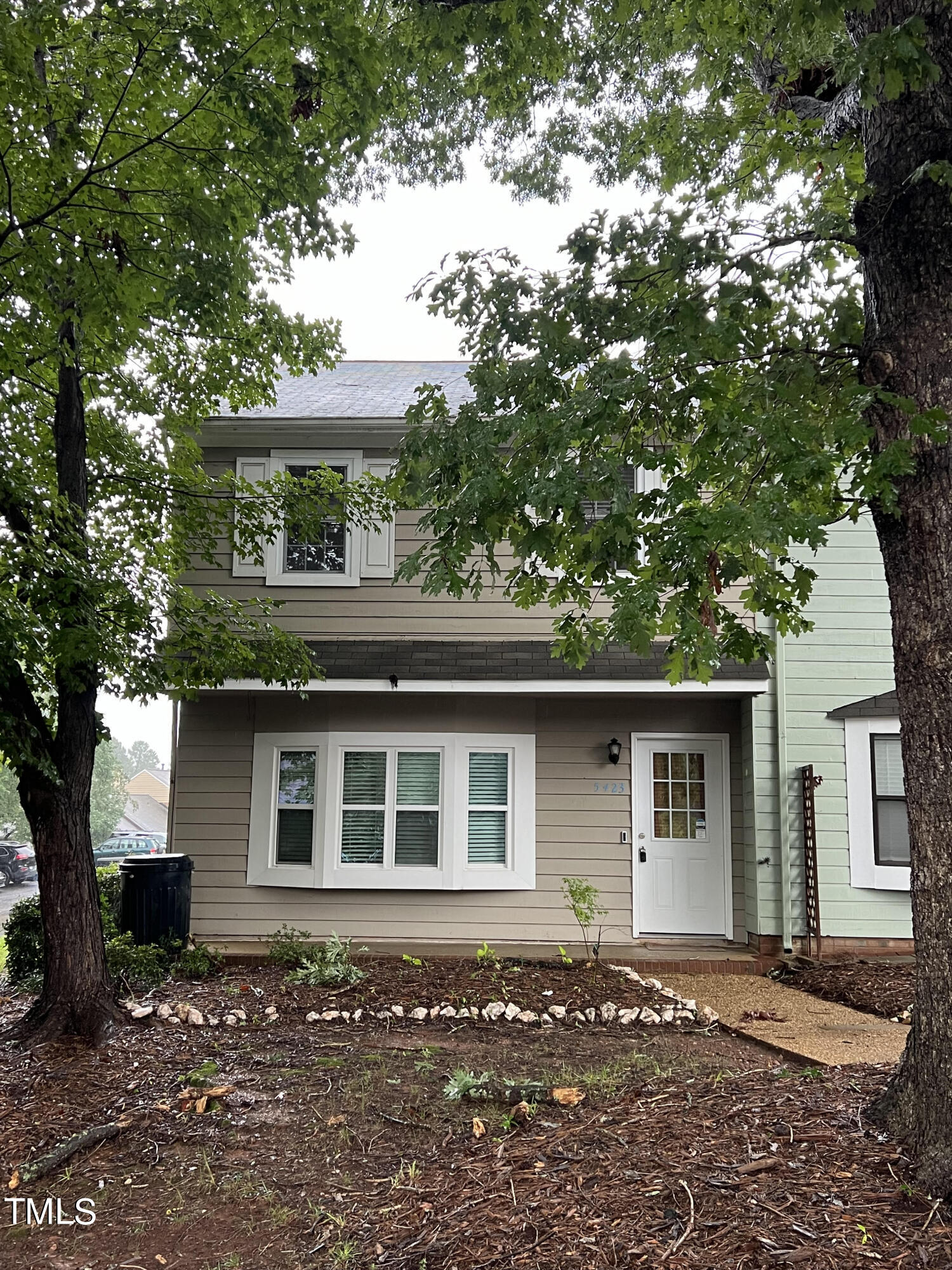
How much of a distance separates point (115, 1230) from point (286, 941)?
483cm

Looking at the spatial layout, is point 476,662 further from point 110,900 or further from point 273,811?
point 110,900

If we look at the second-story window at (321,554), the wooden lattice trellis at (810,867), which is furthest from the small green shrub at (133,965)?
the wooden lattice trellis at (810,867)

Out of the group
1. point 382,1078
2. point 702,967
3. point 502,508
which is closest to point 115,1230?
point 382,1078

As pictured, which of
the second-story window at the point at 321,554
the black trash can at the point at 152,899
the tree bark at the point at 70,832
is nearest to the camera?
the tree bark at the point at 70,832

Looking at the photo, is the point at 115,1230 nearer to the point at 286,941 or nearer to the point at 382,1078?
the point at 382,1078

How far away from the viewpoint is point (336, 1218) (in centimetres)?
345

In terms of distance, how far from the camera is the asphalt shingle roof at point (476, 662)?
350 inches

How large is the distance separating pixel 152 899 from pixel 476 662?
375 cm

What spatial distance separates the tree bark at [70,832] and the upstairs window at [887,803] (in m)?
7.00

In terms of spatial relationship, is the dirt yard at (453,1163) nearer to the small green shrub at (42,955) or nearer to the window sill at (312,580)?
the small green shrub at (42,955)

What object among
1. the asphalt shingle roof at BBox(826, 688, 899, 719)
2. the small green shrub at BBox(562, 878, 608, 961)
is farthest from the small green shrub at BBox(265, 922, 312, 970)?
the asphalt shingle roof at BBox(826, 688, 899, 719)

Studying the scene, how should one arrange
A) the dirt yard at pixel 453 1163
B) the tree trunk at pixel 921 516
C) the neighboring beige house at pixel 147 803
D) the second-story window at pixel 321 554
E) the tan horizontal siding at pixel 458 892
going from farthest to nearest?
the neighboring beige house at pixel 147 803 < the second-story window at pixel 321 554 < the tan horizontal siding at pixel 458 892 < the tree trunk at pixel 921 516 < the dirt yard at pixel 453 1163

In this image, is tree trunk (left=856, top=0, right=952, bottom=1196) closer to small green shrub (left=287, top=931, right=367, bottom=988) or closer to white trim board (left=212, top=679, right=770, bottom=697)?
small green shrub (left=287, top=931, right=367, bottom=988)

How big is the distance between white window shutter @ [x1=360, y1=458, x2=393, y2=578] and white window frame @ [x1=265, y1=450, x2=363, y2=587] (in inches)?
2.4
